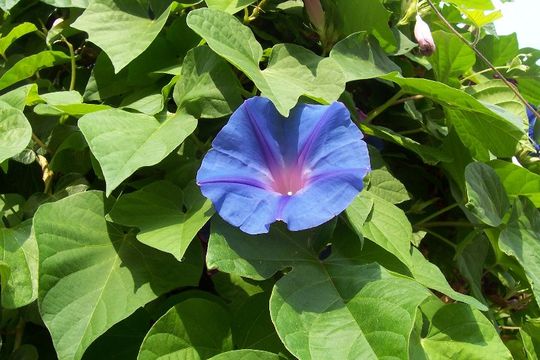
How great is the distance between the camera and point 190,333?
71cm

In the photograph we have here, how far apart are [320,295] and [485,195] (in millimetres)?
375

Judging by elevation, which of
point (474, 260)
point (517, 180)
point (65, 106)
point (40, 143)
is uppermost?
point (65, 106)

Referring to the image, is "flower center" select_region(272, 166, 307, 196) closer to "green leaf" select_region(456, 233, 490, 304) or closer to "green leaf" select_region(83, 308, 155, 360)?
"green leaf" select_region(83, 308, 155, 360)

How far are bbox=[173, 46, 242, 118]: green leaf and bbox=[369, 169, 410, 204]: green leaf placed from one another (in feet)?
0.79

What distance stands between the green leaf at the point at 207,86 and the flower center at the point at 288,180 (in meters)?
0.11

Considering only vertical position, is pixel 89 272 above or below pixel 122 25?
below

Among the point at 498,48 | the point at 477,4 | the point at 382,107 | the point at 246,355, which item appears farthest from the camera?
the point at 498,48

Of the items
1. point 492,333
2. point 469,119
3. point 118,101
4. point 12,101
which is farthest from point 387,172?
point 12,101

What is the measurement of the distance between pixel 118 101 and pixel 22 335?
0.36 metres

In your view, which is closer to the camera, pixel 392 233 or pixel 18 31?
pixel 392 233

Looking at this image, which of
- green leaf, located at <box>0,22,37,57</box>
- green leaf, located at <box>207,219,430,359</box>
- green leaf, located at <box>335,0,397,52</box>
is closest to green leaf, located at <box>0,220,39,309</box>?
green leaf, located at <box>207,219,430,359</box>

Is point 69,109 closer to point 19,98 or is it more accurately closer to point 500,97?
point 19,98

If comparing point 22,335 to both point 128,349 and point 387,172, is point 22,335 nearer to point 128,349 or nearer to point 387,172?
point 128,349

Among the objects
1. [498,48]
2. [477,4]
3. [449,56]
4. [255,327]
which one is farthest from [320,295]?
[498,48]
